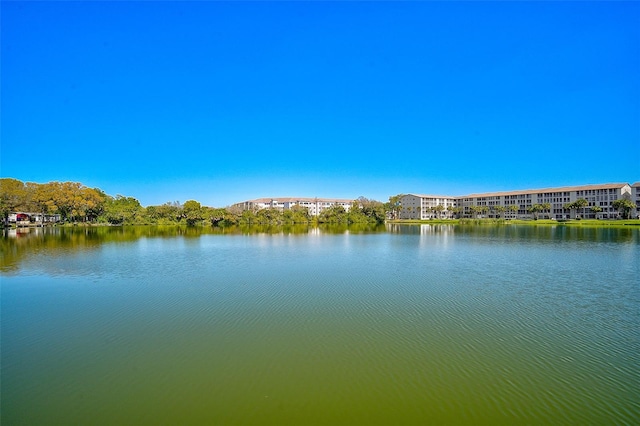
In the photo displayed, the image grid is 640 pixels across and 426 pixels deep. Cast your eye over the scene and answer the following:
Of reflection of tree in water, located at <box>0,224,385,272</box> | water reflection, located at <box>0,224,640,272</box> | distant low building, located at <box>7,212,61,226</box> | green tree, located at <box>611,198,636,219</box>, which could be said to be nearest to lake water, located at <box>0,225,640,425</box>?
reflection of tree in water, located at <box>0,224,385,272</box>

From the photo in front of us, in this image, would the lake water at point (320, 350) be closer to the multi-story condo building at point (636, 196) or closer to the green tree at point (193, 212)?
the green tree at point (193, 212)

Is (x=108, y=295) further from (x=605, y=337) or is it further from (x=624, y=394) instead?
(x=605, y=337)

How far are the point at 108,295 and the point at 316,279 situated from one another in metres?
7.25

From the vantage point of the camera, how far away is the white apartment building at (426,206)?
108688 mm

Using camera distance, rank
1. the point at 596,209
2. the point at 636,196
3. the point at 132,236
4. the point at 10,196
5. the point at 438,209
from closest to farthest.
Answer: the point at 132,236, the point at 10,196, the point at 636,196, the point at 596,209, the point at 438,209

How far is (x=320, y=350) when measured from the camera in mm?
6672

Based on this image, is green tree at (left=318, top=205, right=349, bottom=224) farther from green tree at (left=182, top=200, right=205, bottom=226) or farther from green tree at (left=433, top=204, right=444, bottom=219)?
green tree at (left=433, top=204, right=444, bottom=219)

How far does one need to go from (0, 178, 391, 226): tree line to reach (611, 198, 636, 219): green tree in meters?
48.6

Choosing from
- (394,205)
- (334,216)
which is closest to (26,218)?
(334,216)

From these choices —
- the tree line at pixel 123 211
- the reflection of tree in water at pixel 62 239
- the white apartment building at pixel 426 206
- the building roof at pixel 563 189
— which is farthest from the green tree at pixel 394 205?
the reflection of tree in water at pixel 62 239

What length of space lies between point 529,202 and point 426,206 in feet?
94.6

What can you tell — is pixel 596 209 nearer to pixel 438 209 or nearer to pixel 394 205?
pixel 438 209

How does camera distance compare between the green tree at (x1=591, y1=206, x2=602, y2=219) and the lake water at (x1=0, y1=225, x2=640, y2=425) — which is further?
the green tree at (x1=591, y1=206, x2=602, y2=219)

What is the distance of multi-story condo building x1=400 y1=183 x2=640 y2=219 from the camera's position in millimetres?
75000
